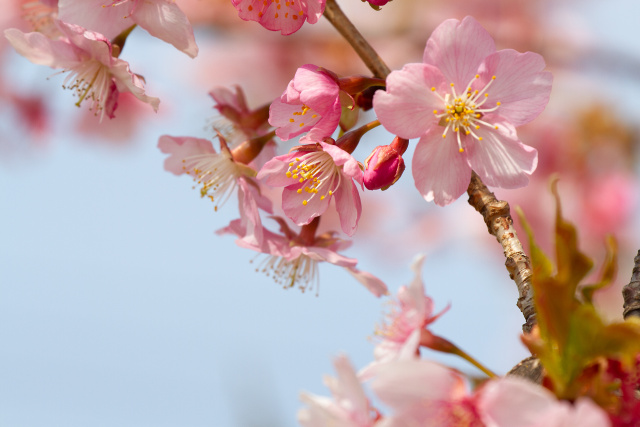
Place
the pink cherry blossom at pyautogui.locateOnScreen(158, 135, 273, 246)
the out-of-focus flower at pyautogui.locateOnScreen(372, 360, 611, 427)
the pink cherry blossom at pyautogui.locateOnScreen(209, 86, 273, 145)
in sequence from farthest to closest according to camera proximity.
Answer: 1. the pink cherry blossom at pyautogui.locateOnScreen(209, 86, 273, 145)
2. the pink cherry blossom at pyautogui.locateOnScreen(158, 135, 273, 246)
3. the out-of-focus flower at pyautogui.locateOnScreen(372, 360, 611, 427)

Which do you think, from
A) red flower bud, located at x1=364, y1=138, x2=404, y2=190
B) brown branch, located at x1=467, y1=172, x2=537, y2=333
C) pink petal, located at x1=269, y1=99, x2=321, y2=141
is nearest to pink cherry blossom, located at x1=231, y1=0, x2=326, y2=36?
pink petal, located at x1=269, y1=99, x2=321, y2=141

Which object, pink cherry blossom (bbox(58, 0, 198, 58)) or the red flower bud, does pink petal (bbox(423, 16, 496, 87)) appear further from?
pink cherry blossom (bbox(58, 0, 198, 58))

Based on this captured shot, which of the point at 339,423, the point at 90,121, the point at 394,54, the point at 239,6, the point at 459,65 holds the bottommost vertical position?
the point at 339,423

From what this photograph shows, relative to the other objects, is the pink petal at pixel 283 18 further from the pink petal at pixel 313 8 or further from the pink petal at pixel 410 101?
the pink petal at pixel 410 101

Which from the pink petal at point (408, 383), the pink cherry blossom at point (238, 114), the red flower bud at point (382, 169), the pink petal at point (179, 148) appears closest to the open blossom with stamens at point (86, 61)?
the pink petal at point (179, 148)

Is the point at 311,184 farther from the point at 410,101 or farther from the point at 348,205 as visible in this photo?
the point at 410,101

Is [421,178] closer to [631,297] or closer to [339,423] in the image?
[631,297]

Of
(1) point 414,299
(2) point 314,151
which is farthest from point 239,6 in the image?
(1) point 414,299
